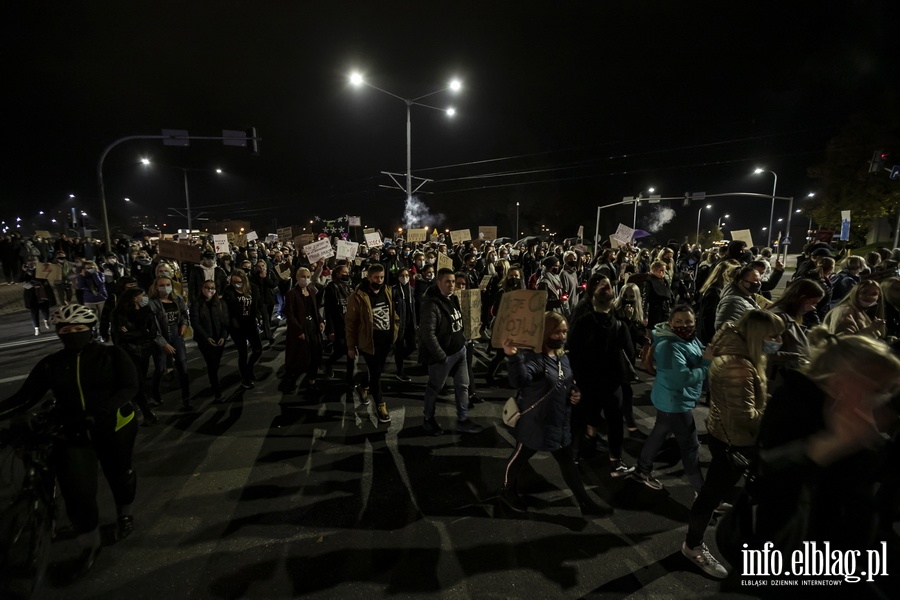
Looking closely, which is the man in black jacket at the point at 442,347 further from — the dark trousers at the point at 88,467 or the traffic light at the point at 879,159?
the traffic light at the point at 879,159

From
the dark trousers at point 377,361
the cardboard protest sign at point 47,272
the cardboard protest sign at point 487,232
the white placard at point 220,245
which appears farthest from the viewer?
the cardboard protest sign at point 487,232

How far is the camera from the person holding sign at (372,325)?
18.4 feet

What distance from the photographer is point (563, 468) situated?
368cm

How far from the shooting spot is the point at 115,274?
13.3 meters

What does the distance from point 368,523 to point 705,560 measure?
8.28 ft

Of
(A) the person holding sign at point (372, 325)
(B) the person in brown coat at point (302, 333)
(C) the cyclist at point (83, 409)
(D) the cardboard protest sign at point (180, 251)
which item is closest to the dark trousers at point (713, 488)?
(A) the person holding sign at point (372, 325)

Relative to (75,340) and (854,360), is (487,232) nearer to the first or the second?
(75,340)

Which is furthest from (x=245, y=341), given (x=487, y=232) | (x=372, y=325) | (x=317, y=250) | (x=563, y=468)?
(x=487, y=232)

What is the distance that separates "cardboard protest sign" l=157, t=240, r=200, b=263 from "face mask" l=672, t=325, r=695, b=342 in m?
9.68

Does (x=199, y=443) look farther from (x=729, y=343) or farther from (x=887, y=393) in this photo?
(x=887, y=393)

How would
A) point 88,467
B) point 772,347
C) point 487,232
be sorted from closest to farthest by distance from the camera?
point 88,467, point 772,347, point 487,232

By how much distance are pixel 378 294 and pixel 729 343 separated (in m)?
4.01

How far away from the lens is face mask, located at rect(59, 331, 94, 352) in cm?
312

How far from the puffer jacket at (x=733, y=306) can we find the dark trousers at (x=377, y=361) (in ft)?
13.3
